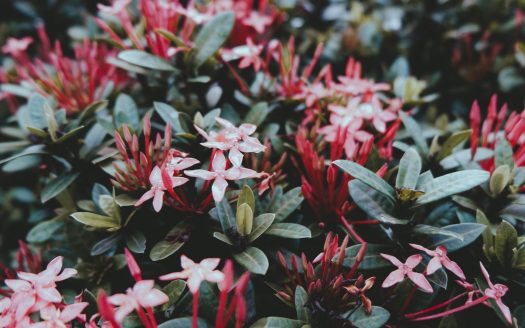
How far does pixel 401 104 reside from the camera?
141cm

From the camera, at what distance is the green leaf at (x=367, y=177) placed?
946 millimetres

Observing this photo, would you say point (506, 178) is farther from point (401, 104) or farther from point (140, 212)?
point (140, 212)

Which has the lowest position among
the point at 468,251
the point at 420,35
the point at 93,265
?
the point at 93,265

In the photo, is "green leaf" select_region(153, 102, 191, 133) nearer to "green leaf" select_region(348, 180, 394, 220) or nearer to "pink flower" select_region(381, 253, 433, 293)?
"green leaf" select_region(348, 180, 394, 220)

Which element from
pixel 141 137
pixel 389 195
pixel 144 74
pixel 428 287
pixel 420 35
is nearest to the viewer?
pixel 428 287

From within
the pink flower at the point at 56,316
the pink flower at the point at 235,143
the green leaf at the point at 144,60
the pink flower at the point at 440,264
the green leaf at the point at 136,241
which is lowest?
the green leaf at the point at 136,241

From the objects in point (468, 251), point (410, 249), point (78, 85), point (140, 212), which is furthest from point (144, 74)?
point (468, 251)

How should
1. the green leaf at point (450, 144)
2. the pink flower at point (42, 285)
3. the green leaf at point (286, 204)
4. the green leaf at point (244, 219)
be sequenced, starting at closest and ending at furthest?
the pink flower at point (42, 285) < the green leaf at point (244, 219) < the green leaf at point (286, 204) < the green leaf at point (450, 144)

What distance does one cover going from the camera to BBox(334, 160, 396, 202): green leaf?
95 centimetres

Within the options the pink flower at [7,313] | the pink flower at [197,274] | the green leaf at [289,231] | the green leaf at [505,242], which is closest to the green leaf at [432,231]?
the green leaf at [505,242]

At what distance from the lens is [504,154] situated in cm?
113

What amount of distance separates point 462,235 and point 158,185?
2.17 feet

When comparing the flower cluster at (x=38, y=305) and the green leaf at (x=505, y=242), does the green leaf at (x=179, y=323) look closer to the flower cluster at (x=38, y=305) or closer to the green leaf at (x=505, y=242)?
the flower cluster at (x=38, y=305)

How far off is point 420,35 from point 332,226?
3.75ft
